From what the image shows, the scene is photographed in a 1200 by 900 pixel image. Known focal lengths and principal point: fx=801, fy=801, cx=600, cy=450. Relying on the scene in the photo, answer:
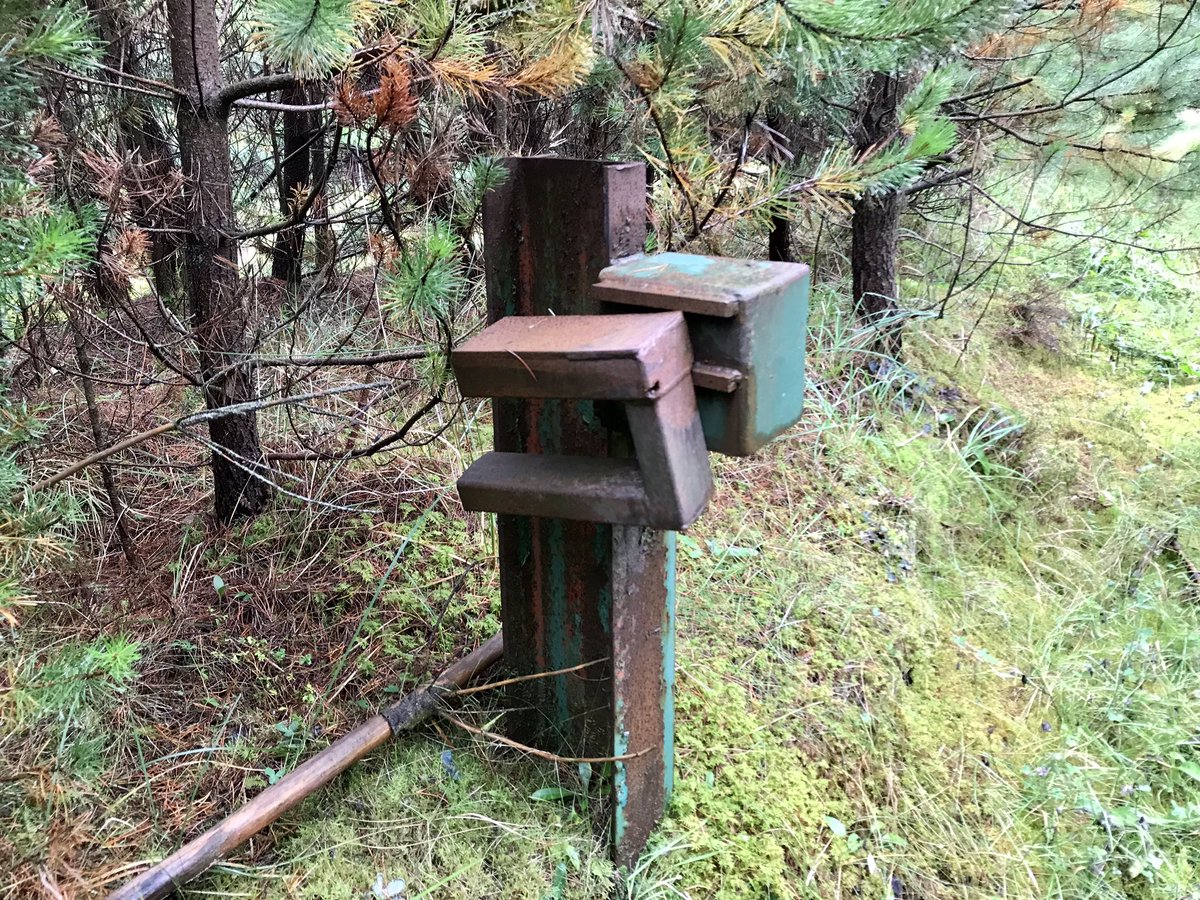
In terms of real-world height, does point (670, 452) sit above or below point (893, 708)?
above

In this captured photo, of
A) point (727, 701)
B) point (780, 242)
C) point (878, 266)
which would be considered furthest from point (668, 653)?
point (878, 266)

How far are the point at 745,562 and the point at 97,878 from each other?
6.01ft

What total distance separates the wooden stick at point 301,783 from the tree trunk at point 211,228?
29.5 inches

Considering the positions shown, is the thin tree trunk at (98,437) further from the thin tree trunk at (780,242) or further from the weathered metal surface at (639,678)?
the thin tree trunk at (780,242)

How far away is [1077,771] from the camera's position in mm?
2127

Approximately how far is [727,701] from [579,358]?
120cm

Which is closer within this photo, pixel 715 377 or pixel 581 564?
pixel 715 377

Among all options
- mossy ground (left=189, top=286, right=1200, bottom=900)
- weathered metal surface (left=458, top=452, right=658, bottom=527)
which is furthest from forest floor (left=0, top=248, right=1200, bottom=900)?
weathered metal surface (left=458, top=452, right=658, bottom=527)

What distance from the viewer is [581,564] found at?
4.86 ft

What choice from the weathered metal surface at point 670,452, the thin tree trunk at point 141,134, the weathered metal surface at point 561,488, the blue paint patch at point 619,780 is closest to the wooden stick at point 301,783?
the blue paint patch at point 619,780

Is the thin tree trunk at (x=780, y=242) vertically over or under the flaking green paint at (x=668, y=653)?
over

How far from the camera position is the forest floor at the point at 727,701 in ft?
4.87

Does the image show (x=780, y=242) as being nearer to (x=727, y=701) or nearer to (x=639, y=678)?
(x=727, y=701)

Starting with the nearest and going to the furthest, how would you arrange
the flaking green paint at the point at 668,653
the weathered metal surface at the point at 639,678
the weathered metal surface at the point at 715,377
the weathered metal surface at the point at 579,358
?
the weathered metal surface at the point at 579,358, the weathered metal surface at the point at 715,377, the weathered metal surface at the point at 639,678, the flaking green paint at the point at 668,653
